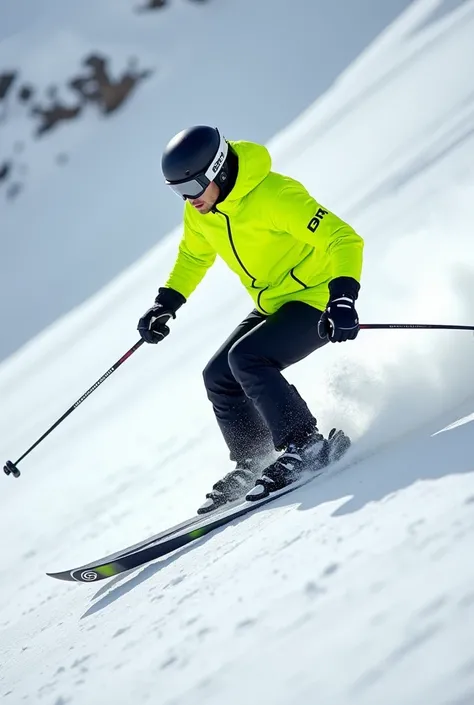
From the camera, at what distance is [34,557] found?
6.08 m

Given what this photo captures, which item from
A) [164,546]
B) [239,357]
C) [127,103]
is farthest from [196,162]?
[127,103]

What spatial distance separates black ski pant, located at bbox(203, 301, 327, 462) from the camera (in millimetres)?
4184

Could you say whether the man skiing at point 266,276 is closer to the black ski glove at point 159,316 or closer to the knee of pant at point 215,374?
the knee of pant at point 215,374

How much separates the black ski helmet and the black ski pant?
76cm

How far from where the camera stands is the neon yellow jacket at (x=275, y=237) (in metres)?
3.99

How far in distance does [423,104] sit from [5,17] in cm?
3235

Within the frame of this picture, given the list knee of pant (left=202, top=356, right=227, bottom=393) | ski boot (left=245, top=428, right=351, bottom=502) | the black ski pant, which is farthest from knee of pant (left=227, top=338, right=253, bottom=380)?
ski boot (left=245, top=428, right=351, bottom=502)

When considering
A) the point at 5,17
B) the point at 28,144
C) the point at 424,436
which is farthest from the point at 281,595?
the point at 5,17

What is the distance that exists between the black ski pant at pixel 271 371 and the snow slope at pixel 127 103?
1680 cm

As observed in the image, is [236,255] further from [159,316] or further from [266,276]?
[159,316]

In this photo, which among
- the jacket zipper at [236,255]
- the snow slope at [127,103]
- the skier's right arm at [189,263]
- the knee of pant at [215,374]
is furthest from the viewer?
the snow slope at [127,103]

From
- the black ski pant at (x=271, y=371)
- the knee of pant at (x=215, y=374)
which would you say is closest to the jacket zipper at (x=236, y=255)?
the black ski pant at (x=271, y=371)

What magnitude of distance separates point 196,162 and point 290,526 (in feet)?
5.97

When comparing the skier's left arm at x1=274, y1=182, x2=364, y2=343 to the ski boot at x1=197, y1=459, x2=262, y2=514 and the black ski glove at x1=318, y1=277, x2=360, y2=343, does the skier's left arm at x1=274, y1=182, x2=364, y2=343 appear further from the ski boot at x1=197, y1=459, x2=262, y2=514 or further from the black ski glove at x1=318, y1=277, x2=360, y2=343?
the ski boot at x1=197, y1=459, x2=262, y2=514
